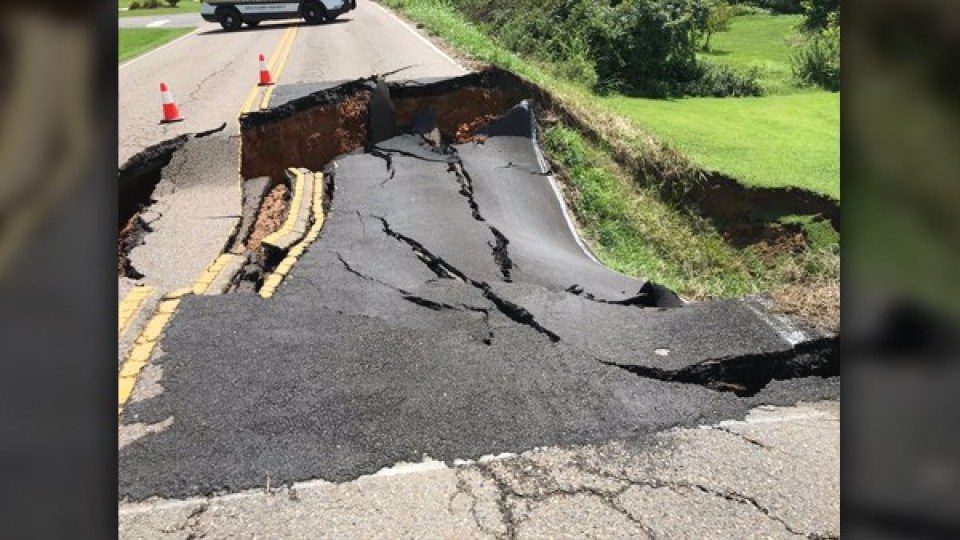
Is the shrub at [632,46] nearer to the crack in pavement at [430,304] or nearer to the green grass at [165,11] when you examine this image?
the crack in pavement at [430,304]

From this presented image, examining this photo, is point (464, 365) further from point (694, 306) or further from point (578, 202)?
point (578, 202)

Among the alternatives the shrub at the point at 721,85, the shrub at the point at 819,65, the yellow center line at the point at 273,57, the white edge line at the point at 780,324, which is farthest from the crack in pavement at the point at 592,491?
the shrub at the point at 819,65

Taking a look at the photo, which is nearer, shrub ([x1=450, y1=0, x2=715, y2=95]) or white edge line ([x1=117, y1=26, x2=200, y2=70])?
shrub ([x1=450, y1=0, x2=715, y2=95])

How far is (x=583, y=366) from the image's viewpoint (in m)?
4.69

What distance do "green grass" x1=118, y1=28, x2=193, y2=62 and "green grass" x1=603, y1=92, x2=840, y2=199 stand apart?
1428 cm

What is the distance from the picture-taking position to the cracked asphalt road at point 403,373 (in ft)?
12.3

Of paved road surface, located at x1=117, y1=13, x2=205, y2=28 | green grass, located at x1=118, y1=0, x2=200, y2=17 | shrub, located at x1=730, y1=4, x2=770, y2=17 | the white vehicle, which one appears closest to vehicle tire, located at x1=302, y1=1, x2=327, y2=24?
the white vehicle

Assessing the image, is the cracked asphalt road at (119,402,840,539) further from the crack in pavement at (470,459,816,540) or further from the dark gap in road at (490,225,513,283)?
the dark gap in road at (490,225,513,283)

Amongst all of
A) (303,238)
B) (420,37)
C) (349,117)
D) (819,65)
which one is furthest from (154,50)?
(819,65)

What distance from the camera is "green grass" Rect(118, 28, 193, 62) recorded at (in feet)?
66.8
